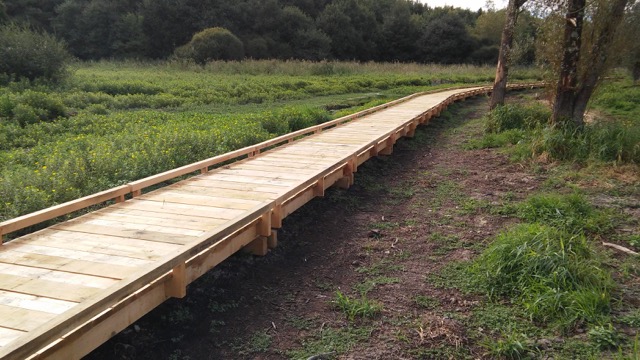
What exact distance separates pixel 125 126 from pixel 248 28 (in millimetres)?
39103

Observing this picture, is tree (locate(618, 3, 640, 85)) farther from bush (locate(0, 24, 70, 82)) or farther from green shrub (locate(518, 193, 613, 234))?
bush (locate(0, 24, 70, 82))

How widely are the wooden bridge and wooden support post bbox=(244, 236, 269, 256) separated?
0.01 meters

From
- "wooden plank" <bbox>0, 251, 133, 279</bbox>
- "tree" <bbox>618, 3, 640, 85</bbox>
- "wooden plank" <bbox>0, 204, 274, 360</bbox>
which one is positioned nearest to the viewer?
"wooden plank" <bbox>0, 204, 274, 360</bbox>

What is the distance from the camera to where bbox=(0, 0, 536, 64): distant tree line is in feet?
146

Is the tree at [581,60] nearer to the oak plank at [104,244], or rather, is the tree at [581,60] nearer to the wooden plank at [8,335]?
the oak plank at [104,244]

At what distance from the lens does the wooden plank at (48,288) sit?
2.93 metres

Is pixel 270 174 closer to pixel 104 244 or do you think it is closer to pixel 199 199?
pixel 199 199

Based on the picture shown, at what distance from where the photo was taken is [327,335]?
376 cm

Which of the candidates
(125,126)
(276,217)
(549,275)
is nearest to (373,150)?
(276,217)

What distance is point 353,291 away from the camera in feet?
14.5

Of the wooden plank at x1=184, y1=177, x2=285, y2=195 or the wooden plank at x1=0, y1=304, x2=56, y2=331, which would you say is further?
the wooden plank at x1=184, y1=177, x2=285, y2=195

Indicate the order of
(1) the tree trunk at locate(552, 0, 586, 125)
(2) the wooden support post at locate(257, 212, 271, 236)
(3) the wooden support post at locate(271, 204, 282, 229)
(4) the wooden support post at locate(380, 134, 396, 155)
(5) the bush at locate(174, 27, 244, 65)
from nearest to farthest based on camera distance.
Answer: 1. (2) the wooden support post at locate(257, 212, 271, 236)
2. (3) the wooden support post at locate(271, 204, 282, 229)
3. (1) the tree trunk at locate(552, 0, 586, 125)
4. (4) the wooden support post at locate(380, 134, 396, 155)
5. (5) the bush at locate(174, 27, 244, 65)

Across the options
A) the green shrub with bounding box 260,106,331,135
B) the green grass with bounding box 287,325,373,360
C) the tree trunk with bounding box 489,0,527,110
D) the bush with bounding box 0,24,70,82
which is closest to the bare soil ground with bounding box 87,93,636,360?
the green grass with bounding box 287,325,373,360

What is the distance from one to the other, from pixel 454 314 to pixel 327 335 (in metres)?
1.02
